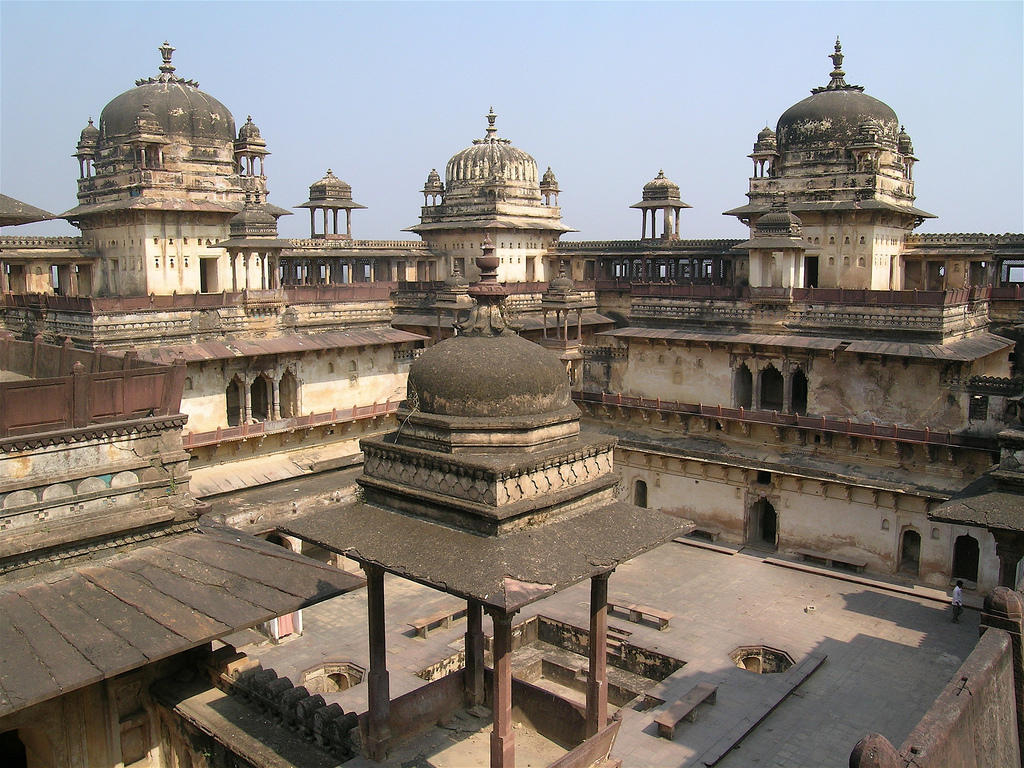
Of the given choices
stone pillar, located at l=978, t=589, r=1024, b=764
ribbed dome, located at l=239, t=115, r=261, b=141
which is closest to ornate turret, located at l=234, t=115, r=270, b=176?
ribbed dome, located at l=239, t=115, r=261, b=141

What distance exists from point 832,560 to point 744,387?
7700 mm

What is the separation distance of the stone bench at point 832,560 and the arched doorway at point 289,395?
17726 mm

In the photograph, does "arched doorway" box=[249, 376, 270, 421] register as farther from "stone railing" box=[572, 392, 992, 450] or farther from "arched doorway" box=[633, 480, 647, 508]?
"arched doorway" box=[633, 480, 647, 508]

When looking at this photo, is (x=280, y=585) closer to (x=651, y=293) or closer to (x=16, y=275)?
(x=651, y=293)

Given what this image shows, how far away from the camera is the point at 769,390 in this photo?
33312 millimetres

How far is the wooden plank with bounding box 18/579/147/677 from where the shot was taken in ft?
29.2

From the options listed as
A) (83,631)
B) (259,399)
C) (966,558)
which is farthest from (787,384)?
(83,631)

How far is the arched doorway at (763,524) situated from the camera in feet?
93.9

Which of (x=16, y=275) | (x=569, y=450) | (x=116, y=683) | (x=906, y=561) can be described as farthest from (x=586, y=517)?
(x=16, y=275)

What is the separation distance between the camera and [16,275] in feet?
109

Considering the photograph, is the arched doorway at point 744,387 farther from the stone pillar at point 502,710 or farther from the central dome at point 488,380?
the stone pillar at point 502,710

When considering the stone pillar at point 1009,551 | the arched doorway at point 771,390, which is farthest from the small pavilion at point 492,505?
the arched doorway at point 771,390

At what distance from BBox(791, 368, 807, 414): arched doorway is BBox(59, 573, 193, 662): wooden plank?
2516 cm

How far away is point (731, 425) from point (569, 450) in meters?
20.4
